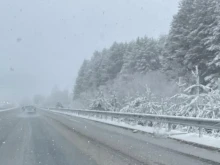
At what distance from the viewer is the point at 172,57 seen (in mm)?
42625

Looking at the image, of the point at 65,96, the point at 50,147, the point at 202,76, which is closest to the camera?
the point at 50,147

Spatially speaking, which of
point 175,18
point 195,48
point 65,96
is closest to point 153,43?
point 175,18

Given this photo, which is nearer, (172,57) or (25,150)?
(25,150)

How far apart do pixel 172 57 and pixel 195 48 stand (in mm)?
5079

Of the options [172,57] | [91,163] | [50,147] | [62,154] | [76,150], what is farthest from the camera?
[172,57]

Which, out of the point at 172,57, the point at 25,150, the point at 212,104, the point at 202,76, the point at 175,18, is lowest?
the point at 25,150

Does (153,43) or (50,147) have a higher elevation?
(153,43)

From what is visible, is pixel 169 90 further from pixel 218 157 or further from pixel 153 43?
pixel 218 157

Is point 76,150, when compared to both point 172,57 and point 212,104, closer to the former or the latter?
point 212,104

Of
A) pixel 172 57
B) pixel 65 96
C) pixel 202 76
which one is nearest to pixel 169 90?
pixel 172 57

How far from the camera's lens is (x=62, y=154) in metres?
10.9

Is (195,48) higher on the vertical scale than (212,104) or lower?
higher

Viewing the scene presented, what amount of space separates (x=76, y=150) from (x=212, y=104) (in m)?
8.20

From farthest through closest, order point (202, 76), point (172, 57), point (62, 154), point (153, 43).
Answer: point (153, 43) → point (172, 57) → point (202, 76) → point (62, 154)
